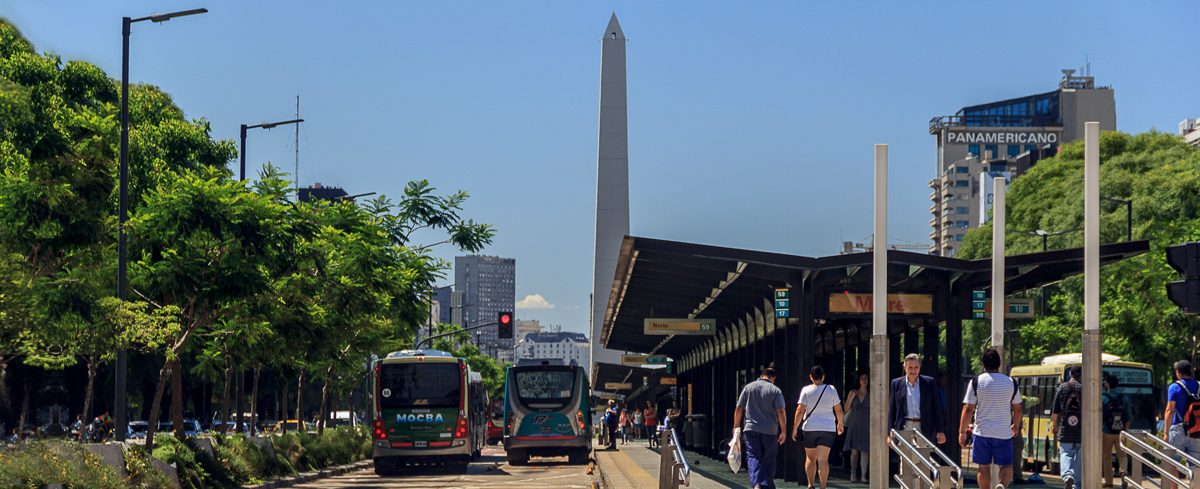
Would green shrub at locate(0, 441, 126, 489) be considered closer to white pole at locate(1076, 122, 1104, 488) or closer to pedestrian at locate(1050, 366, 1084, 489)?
white pole at locate(1076, 122, 1104, 488)

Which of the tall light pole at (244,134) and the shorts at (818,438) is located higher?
the tall light pole at (244,134)

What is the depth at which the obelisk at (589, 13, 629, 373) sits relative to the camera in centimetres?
7431

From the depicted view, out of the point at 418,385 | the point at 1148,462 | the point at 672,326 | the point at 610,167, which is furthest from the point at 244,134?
the point at 610,167

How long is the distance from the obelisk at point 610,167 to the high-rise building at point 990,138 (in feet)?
190

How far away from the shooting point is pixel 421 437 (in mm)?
29484

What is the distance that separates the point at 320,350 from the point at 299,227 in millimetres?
4635

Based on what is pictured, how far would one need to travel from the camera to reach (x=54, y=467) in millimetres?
14180

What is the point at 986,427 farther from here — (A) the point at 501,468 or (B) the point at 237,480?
(A) the point at 501,468

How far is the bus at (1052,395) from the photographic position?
26297mm

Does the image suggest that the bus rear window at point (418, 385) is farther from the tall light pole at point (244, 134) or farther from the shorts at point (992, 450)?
the shorts at point (992, 450)

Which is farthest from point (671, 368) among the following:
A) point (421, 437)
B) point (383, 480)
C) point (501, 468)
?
point (383, 480)

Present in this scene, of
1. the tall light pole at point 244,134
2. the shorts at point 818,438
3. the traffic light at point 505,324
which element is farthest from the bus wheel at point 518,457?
the shorts at point 818,438

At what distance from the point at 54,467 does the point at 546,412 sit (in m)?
20.1

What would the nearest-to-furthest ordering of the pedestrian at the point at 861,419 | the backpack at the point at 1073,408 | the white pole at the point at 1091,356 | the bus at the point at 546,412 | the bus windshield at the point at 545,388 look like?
1. the white pole at the point at 1091,356
2. the backpack at the point at 1073,408
3. the pedestrian at the point at 861,419
4. the bus at the point at 546,412
5. the bus windshield at the point at 545,388
